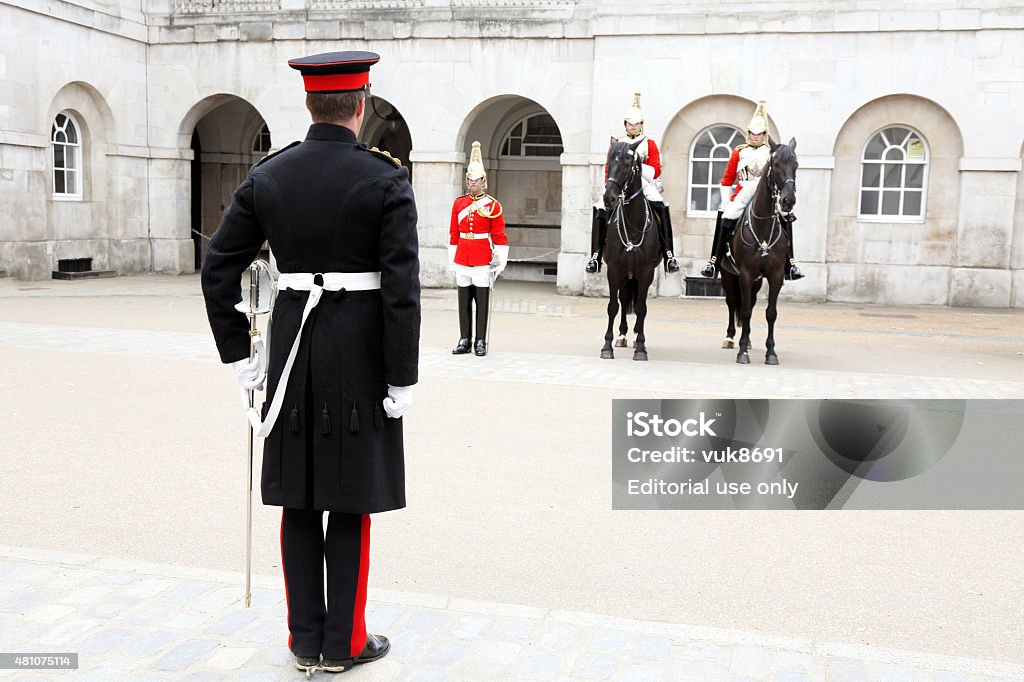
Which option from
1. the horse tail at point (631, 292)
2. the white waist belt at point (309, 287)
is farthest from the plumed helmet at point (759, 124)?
the white waist belt at point (309, 287)

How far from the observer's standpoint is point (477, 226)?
11992 millimetres

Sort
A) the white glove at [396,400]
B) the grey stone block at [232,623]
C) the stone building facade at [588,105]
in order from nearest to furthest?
the white glove at [396,400], the grey stone block at [232,623], the stone building facade at [588,105]

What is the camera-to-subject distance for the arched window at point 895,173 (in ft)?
61.8

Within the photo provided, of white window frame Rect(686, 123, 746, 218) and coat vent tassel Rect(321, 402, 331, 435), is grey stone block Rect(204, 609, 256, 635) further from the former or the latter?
white window frame Rect(686, 123, 746, 218)

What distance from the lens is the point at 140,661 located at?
3625 millimetres

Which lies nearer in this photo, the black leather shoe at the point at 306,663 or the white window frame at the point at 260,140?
the black leather shoe at the point at 306,663

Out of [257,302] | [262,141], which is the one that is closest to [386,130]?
[262,141]

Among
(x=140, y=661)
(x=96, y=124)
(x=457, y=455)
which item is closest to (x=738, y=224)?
(x=457, y=455)

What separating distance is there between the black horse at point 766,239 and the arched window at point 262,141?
57.0 feet

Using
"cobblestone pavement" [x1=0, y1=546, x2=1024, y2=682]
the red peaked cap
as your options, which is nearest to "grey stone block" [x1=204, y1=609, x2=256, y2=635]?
"cobblestone pavement" [x1=0, y1=546, x2=1024, y2=682]

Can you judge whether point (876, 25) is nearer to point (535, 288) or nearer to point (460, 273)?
point (535, 288)

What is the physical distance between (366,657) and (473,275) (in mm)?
8354

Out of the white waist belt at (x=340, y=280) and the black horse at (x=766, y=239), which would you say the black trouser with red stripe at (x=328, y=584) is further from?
the black horse at (x=766, y=239)

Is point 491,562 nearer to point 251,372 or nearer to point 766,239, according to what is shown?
point 251,372
